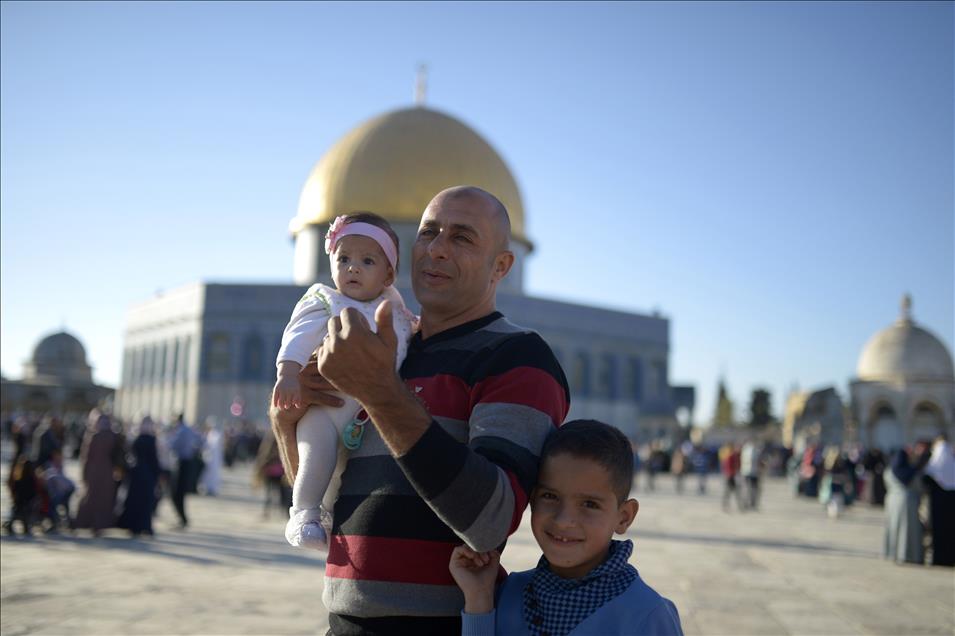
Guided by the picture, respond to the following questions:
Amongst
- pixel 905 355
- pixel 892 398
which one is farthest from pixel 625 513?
pixel 905 355

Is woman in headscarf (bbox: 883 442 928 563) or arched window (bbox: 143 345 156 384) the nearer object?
woman in headscarf (bbox: 883 442 928 563)

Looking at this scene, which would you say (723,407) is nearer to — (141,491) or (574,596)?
(141,491)

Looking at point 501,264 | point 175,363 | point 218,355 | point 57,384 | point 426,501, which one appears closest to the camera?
point 426,501

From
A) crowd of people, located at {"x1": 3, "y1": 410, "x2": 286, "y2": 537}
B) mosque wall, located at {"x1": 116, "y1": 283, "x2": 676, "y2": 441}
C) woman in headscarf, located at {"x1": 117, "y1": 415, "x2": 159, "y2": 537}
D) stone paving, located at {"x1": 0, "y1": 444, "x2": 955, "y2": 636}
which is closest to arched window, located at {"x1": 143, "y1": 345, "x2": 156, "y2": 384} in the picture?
mosque wall, located at {"x1": 116, "y1": 283, "x2": 676, "y2": 441}

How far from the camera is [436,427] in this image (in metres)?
1.62

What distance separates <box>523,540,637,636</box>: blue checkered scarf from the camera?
189 cm

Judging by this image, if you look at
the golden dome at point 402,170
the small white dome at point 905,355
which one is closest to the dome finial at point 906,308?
the small white dome at point 905,355

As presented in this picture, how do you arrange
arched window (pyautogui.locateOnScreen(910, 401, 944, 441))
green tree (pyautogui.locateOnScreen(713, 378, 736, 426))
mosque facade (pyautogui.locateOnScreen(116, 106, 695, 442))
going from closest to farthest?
mosque facade (pyautogui.locateOnScreen(116, 106, 695, 442)) → arched window (pyautogui.locateOnScreen(910, 401, 944, 441)) → green tree (pyautogui.locateOnScreen(713, 378, 736, 426))

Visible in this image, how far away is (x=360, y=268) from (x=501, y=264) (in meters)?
0.39

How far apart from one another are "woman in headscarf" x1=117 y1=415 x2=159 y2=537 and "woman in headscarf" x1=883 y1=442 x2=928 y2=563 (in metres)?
8.95

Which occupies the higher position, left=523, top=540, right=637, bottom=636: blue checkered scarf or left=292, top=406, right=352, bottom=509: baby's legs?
left=292, top=406, right=352, bottom=509: baby's legs

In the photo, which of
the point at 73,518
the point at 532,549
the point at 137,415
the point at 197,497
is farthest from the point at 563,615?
the point at 137,415

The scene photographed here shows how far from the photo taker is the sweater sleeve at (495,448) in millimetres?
1585

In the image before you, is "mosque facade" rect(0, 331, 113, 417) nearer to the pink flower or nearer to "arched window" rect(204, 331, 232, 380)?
"arched window" rect(204, 331, 232, 380)
